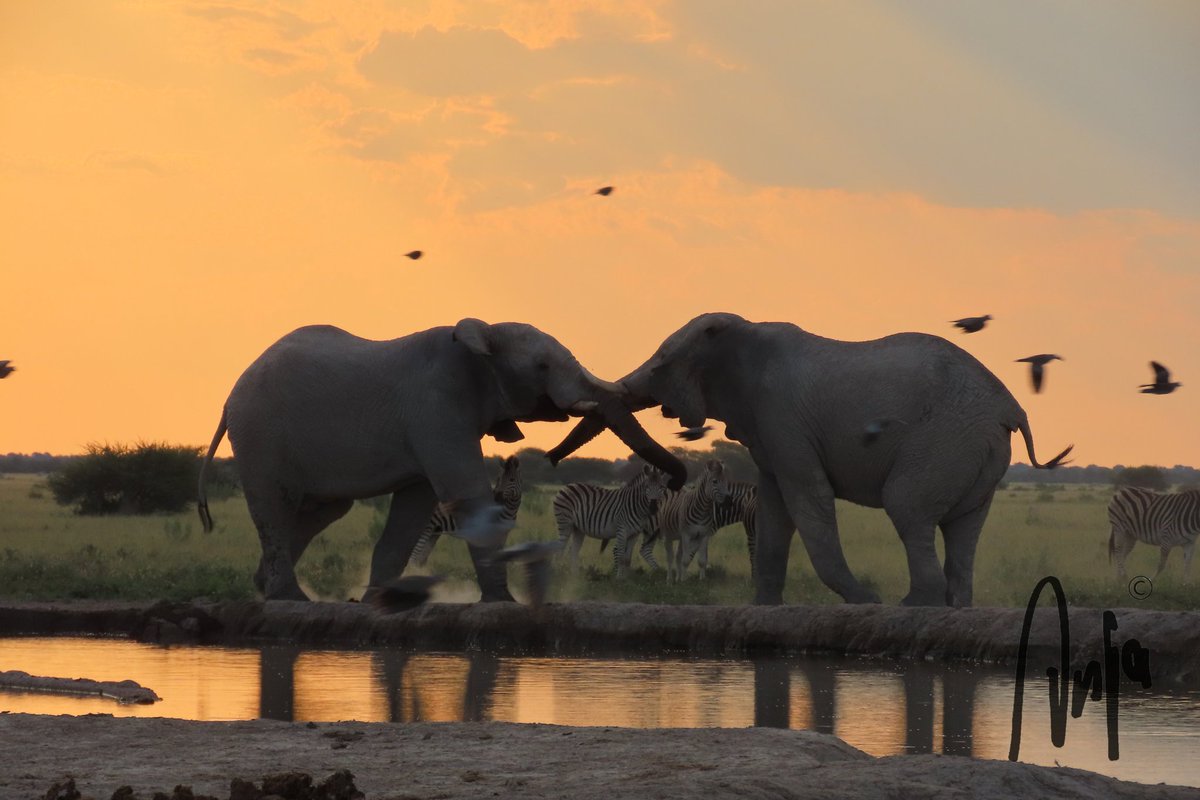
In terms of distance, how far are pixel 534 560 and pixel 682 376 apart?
3.91 meters

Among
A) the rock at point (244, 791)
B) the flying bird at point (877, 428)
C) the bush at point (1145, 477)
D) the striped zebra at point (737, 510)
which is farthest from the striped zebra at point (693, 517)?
the bush at point (1145, 477)

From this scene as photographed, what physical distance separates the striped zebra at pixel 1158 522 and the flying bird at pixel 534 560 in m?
13.7

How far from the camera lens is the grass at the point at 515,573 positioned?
17.6 metres

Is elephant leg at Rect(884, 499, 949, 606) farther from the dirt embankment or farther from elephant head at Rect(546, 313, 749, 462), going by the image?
elephant head at Rect(546, 313, 749, 462)

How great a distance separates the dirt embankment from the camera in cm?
1146

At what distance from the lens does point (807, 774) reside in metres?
7.19

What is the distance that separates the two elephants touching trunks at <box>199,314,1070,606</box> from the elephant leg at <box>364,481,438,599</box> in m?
0.02

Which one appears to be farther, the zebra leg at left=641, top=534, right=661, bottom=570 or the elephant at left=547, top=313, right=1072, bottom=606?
the zebra leg at left=641, top=534, right=661, bottom=570

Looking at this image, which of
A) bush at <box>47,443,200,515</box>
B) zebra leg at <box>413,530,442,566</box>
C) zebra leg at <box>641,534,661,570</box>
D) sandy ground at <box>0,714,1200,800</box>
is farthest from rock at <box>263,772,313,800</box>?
→ bush at <box>47,443,200,515</box>

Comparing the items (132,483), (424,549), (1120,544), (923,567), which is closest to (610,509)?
(424,549)

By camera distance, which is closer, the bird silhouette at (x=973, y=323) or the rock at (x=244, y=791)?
the rock at (x=244, y=791)

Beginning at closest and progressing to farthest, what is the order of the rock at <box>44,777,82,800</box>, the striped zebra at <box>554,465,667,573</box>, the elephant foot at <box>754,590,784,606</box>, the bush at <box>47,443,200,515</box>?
the rock at <box>44,777,82,800</box> < the elephant foot at <box>754,590,784,606</box> < the striped zebra at <box>554,465,667,573</box> < the bush at <box>47,443,200,515</box>

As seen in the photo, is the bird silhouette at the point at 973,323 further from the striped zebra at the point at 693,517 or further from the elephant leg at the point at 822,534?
the striped zebra at the point at 693,517

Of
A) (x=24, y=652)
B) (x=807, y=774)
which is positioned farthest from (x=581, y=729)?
(x=24, y=652)
